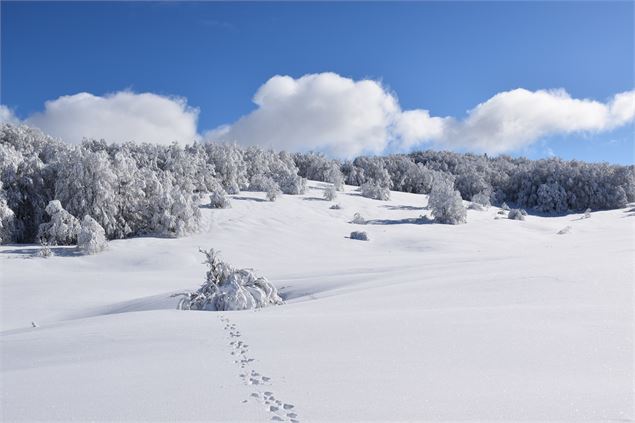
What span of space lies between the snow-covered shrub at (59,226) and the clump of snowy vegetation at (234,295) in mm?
16410

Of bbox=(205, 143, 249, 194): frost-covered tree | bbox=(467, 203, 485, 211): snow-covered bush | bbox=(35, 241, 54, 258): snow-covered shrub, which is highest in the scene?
bbox=(205, 143, 249, 194): frost-covered tree

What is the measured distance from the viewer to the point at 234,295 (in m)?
12.0

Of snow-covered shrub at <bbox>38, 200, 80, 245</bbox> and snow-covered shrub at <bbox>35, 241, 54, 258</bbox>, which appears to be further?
snow-covered shrub at <bbox>38, 200, 80, 245</bbox>

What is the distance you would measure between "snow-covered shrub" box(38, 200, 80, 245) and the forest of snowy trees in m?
0.06

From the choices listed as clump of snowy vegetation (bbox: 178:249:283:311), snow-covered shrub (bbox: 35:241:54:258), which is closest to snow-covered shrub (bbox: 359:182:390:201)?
snow-covered shrub (bbox: 35:241:54:258)

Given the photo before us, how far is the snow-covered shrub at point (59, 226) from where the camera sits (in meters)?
25.6

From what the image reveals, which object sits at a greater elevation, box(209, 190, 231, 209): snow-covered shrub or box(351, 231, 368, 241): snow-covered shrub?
box(209, 190, 231, 209): snow-covered shrub

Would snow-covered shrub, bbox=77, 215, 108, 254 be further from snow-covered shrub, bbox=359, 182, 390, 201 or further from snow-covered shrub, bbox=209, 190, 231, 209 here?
snow-covered shrub, bbox=359, 182, 390, 201

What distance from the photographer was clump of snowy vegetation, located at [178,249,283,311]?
12.0 m

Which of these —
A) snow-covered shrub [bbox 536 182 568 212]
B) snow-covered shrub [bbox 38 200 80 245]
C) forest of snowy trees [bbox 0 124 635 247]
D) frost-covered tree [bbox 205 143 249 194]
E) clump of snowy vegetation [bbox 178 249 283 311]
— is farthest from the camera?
snow-covered shrub [bbox 536 182 568 212]

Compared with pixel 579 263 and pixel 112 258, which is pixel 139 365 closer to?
pixel 579 263

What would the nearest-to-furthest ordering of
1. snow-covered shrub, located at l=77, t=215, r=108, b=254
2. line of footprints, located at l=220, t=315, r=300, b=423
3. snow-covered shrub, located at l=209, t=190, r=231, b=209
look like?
1. line of footprints, located at l=220, t=315, r=300, b=423
2. snow-covered shrub, located at l=77, t=215, r=108, b=254
3. snow-covered shrub, located at l=209, t=190, r=231, b=209

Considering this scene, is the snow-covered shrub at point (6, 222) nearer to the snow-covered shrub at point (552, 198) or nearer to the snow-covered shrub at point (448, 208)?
the snow-covered shrub at point (448, 208)

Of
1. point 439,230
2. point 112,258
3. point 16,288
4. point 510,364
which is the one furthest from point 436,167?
point 510,364
